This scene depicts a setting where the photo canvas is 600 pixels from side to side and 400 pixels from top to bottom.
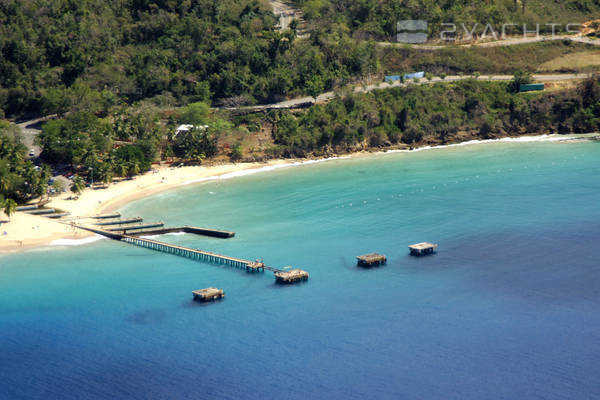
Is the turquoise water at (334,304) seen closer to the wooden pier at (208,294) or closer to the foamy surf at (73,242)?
the wooden pier at (208,294)

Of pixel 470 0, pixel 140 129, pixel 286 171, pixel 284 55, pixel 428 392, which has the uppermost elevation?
pixel 470 0

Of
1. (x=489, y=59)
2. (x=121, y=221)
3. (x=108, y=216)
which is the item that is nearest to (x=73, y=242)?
(x=121, y=221)

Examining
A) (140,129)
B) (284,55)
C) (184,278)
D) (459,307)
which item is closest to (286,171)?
(140,129)

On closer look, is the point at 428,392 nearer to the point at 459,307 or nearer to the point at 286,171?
the point at 459,307

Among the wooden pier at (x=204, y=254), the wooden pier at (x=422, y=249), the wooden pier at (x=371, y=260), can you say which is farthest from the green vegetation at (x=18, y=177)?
the wooden pier at (x=422, y=249)

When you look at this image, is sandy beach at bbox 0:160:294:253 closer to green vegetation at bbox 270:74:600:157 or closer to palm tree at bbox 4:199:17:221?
palm tree at bbox 4:199:17:221

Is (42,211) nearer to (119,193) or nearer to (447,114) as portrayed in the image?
(119,193)
